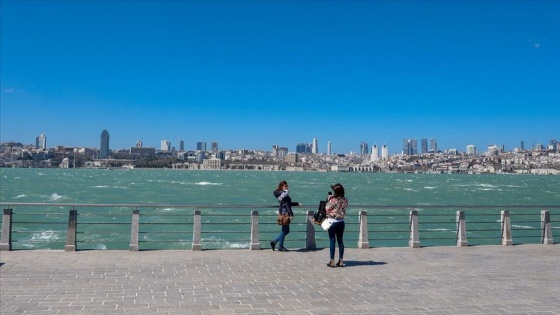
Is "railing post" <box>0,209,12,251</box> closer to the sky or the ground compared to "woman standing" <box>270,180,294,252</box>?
closer to the ground

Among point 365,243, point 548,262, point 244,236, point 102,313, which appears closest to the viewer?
point 102,313

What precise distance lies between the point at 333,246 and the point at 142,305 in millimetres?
4249

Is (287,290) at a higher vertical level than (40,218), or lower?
higher

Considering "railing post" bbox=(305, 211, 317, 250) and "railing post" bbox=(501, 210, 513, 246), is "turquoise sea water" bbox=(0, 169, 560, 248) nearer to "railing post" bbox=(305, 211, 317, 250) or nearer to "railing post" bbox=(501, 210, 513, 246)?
"railing post" bbox=(501, 210, 513, 246)

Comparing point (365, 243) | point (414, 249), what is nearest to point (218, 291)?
point (365, 243)

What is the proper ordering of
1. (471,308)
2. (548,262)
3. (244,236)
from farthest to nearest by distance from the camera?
1. (244,236)
2. (548,262)
3. (471,308)

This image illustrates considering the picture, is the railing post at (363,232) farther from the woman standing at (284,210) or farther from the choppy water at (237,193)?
the choppy water at (237,193)

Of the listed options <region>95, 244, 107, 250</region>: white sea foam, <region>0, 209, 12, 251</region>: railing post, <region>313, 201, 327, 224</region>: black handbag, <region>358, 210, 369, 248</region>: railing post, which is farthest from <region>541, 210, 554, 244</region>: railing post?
<region>95, 244, 107, 250</region>: white sea foam

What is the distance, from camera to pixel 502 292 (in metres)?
8.12

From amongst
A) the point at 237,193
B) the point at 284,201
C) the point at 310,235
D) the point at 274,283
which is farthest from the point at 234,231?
the point at 237,193

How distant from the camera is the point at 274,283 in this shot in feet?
28.1

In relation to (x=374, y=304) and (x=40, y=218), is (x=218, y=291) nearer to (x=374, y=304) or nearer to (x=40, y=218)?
(x=374, y=304)

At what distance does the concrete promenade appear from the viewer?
712 centimetres

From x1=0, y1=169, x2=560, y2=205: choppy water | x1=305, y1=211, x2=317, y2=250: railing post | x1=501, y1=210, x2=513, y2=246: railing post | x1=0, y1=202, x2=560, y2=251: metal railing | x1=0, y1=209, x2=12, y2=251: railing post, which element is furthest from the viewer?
x1=0, y1=169, x2=560, y2=205: choppy water
